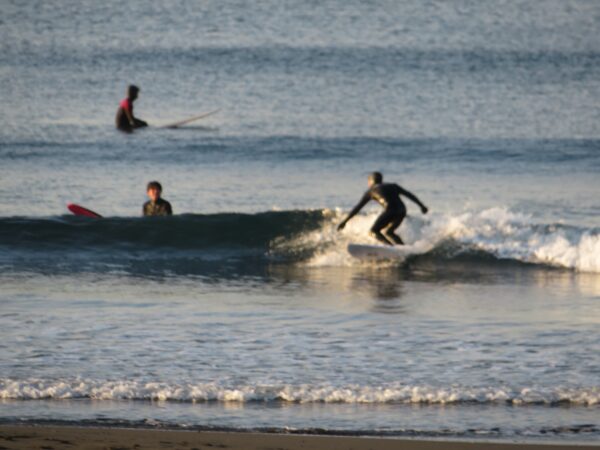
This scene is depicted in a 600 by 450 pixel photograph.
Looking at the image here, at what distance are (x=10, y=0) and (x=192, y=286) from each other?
56.9 meters

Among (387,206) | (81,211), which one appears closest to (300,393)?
(387,206)

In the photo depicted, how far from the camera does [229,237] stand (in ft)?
74.3

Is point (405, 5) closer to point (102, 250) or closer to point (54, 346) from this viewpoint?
point (102, 250)

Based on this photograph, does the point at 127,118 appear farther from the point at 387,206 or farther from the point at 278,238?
the point at 387,206

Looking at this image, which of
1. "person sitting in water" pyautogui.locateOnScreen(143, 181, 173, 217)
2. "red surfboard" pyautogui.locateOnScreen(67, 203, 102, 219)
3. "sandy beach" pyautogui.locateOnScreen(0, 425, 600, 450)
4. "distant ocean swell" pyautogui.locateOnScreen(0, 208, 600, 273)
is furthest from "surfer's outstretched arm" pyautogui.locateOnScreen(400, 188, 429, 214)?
"sandy beach" pyautogui.locateOnScreen(0, 425, 600, 450)

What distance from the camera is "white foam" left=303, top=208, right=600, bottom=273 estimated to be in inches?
804

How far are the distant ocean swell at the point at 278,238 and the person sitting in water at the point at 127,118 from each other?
9598 millimetres

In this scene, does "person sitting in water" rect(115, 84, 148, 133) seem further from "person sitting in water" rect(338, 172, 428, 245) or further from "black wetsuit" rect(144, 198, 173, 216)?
"person sitting in water" rect(338, 172, 428, 245)

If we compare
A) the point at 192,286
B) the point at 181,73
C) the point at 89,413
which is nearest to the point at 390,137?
the point at 181,73

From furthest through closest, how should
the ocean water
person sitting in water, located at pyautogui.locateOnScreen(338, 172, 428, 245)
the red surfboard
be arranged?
the red surfboard → person sitting in water, located at pyautogui.locateOnScreen(338, 172, 428, 245) → the ocean water

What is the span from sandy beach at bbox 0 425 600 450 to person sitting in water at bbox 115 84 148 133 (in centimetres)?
2283

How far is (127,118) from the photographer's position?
111 ft

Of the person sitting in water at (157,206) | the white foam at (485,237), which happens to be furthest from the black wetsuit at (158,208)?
the white foam at (485,237)

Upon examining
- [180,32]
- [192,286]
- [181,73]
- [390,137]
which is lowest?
[192,286]
